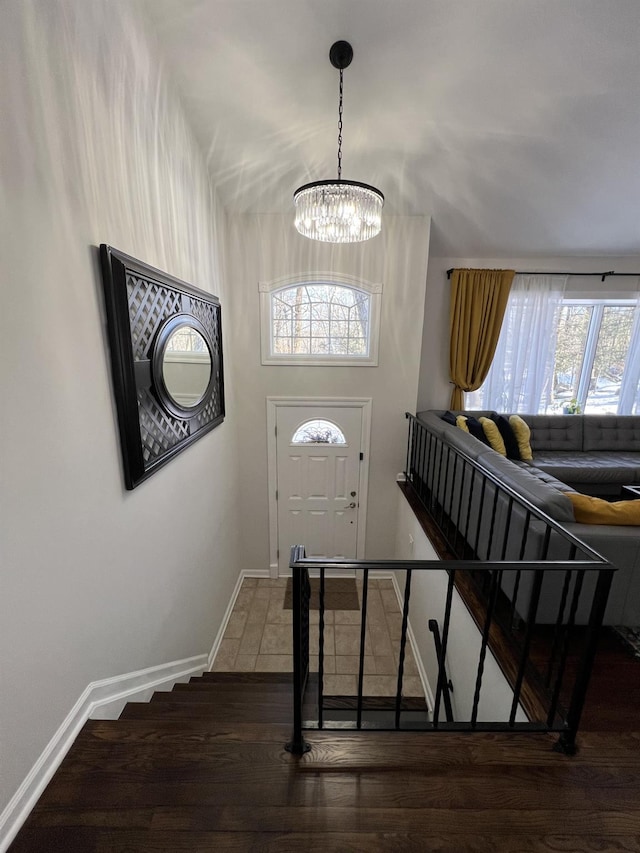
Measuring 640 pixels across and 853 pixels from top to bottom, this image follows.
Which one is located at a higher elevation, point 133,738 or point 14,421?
point 14,421

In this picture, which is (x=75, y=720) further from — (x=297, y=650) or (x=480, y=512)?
(x=480, y=512)

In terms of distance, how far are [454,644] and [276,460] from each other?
223cm

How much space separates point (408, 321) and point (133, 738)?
335 cm

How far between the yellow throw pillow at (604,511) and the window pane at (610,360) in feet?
10.3

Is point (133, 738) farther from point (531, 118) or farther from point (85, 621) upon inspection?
point (531, 118)

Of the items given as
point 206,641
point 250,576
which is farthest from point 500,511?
point 250,576

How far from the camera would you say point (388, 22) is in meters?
1.70

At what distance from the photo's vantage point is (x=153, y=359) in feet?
5.49

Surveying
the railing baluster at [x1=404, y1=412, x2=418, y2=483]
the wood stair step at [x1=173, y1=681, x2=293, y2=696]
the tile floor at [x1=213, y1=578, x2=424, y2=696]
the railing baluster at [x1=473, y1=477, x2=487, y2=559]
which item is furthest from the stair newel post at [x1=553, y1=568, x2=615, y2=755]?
the railing baluster at [x1=404, y1=412, x2=418, y2=483]

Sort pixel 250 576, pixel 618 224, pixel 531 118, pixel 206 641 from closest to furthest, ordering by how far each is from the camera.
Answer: pixel 531 118 < pixel 206 641 < pixel 618 224 < pixel 250 576

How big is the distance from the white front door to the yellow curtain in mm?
1390

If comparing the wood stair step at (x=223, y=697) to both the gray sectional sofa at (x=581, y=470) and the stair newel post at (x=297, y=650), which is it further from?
the gray sectional sofa at (x=581, y=470)

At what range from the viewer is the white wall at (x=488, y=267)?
3.81 metres

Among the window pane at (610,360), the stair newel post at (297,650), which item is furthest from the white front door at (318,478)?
the window pane at (610,360)
